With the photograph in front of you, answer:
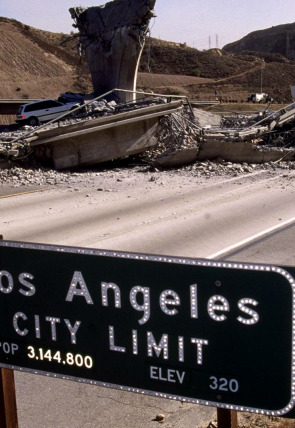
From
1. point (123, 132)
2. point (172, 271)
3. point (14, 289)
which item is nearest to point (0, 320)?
point (14, 289)

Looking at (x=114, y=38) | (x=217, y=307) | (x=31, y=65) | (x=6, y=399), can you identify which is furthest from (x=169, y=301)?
(x=31, y=65)

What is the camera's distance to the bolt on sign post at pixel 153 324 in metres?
2.62

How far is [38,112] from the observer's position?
107 feet

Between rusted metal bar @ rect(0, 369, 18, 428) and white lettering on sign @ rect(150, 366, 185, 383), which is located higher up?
white lettering on sign @ rect(150, 366, 185, 383)

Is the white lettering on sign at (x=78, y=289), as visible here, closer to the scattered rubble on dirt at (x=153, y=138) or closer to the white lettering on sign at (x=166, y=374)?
the white lettering on sign at (x=166, y=374)

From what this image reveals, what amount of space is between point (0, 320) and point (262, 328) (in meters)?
1.38

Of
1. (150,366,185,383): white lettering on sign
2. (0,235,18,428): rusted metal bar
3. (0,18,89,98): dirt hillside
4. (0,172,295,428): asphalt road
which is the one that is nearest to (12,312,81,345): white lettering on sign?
(0,235,18,428): rusted metal bar

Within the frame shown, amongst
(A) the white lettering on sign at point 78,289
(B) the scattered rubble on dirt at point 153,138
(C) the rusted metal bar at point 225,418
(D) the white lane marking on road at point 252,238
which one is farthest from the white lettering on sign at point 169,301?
(B) the scattered rubble on dirt at point 153,138

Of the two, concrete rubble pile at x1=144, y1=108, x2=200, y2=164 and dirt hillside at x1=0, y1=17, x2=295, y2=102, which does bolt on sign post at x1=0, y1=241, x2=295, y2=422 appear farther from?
dirt hillside at x1=0, y1=17, x2=295, y2=102

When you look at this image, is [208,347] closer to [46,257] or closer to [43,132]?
[46,257]

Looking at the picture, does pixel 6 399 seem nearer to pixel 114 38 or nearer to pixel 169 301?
pixel 169 301

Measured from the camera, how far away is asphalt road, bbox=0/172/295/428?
17.3 feet

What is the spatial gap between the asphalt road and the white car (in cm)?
1298

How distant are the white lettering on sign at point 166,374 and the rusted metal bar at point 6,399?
2.84ft
